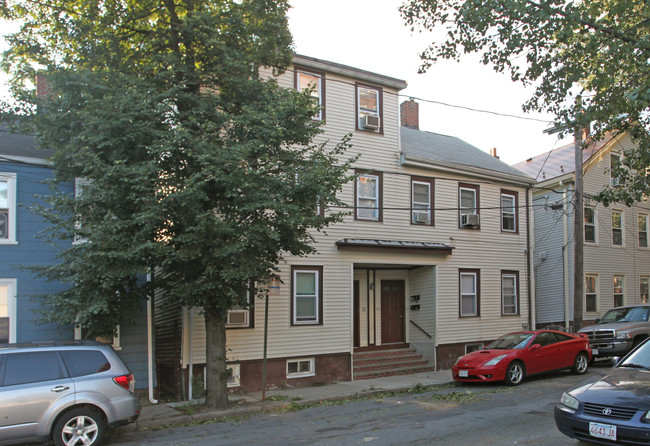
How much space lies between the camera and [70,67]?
440 inches

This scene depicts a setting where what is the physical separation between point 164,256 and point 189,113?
9.57ft

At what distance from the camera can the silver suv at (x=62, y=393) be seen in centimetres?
813

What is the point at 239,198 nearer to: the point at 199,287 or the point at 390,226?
the point at 199,287

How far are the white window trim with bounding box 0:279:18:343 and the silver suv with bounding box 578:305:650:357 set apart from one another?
625 inches

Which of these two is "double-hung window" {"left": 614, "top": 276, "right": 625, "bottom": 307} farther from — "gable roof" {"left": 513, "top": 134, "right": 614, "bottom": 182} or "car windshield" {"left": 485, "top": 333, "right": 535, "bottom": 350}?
"car windshield" {"left": 485, "top": 333, "right": 535, "bottom": 350}

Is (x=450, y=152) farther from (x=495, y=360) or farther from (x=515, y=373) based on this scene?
(x=515, y=373)

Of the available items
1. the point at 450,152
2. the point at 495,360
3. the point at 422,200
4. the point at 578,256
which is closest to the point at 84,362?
the point at 495,360

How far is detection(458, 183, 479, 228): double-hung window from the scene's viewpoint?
19.2m

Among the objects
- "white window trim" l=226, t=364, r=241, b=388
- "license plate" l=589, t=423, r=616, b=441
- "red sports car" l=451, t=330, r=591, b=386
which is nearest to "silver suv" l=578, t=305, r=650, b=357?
"red sports car" l=451, t=330, r=591, b=386

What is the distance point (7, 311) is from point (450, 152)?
15.1 meters

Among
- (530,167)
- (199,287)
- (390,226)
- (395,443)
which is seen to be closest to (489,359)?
(390,226)

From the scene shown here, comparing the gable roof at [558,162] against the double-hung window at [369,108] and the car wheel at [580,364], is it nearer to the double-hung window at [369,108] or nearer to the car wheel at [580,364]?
the double-hung window at [369,108]

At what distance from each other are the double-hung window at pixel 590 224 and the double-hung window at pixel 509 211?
17.1 ft

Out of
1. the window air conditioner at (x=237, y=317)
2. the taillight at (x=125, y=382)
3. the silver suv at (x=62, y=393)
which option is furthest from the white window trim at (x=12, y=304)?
the window air conditioner at (x=237, y=317)
